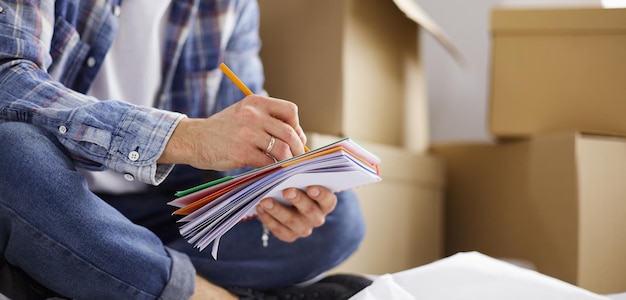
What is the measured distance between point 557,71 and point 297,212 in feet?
1.77

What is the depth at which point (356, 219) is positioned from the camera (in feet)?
2.70

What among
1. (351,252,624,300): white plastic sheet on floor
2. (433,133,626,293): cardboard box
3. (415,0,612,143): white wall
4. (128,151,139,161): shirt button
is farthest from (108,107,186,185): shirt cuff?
(415,0,612,143): white wall

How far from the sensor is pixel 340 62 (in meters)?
0.98

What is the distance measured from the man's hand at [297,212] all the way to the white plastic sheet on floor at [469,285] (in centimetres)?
10

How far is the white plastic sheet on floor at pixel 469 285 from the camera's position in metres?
0.62

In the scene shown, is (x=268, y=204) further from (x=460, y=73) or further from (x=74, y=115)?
(x=460, y=73)

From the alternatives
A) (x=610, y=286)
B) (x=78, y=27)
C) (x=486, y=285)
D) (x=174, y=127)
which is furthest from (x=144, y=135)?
(x=610, y=286)

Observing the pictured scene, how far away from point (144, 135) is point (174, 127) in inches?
1.1

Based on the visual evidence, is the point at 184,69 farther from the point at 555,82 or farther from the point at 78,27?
the point at 555,82

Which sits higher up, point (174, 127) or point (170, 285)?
→ point (174, 127)

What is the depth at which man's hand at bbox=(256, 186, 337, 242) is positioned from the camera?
0.66 meters

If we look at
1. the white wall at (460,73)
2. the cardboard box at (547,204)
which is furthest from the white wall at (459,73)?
the cardboard box at (547,204)

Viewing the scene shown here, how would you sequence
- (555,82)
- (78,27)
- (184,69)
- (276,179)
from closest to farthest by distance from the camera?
1. (276,179)
2. (78,27)
3. (184,69)
4. (555,82)

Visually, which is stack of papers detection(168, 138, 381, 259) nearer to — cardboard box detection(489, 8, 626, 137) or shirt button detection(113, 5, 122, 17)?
shirt button detection(113, 5, 122, 17)
